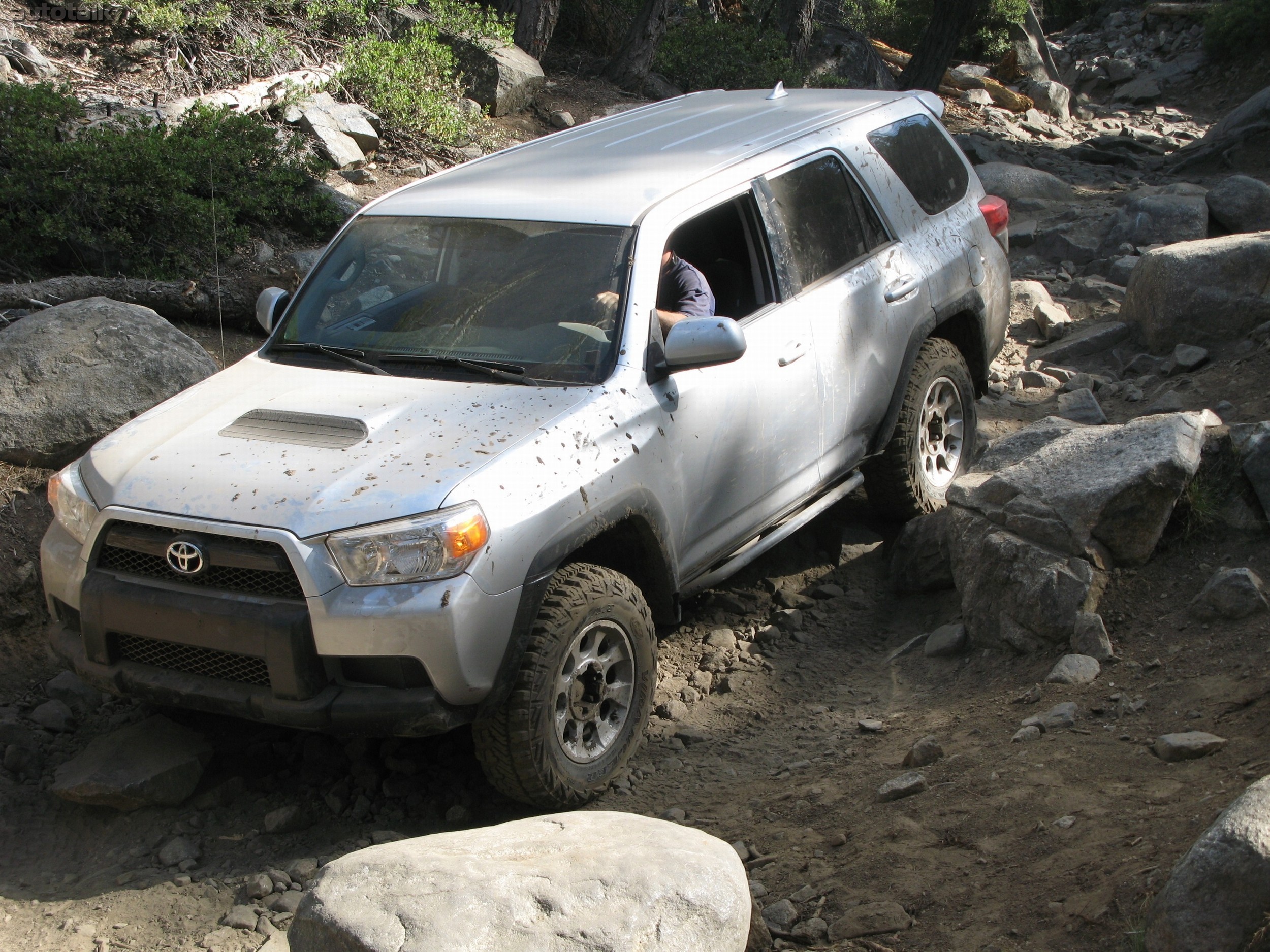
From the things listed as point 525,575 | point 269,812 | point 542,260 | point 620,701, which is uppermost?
point 542,260

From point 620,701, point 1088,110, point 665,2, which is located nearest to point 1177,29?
point 1088,110

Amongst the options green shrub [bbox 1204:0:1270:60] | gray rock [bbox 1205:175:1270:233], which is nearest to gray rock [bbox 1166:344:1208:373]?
gray rock [bbox 1205:175:1270:233]

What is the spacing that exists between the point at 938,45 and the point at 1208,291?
1078 cm

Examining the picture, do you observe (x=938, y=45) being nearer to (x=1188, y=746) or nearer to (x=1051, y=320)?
(x=1051, y=320)

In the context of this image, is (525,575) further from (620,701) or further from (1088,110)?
(1088,110)

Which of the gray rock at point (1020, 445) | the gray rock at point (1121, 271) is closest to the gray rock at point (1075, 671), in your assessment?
the gray rock at point (1020, 445)

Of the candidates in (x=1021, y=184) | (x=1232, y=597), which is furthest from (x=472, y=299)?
(x=1021, y=184)

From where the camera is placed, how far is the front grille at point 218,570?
3.28 meters

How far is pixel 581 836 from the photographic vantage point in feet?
9.52

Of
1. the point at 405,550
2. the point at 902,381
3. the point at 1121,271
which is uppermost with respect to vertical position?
the point at 405,550

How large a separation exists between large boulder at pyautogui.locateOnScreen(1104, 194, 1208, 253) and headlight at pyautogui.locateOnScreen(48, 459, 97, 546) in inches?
363

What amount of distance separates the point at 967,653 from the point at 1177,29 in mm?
25139

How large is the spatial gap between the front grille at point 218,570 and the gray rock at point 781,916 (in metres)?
1.60

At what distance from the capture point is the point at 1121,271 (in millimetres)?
9539
